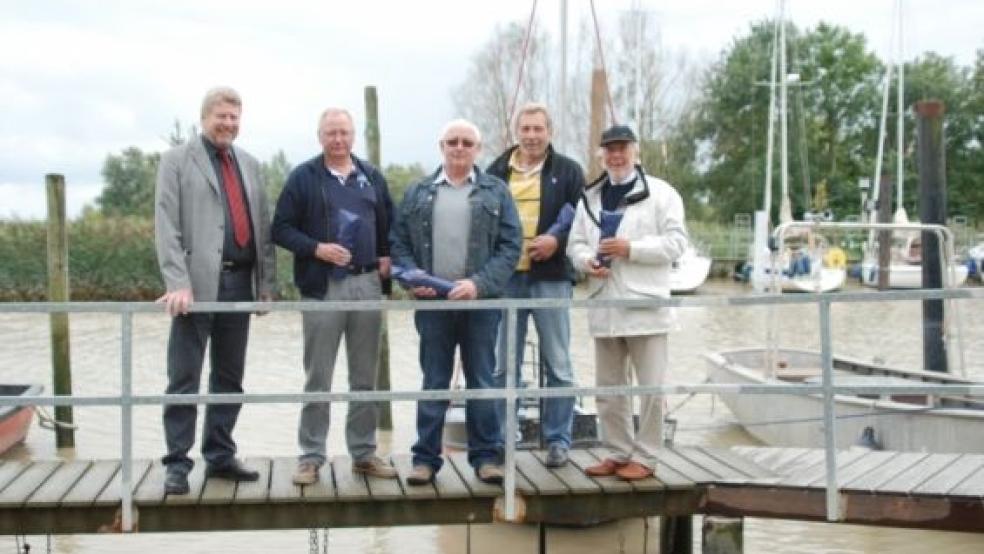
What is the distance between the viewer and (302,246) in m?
6.06

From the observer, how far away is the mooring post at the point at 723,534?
644 cm

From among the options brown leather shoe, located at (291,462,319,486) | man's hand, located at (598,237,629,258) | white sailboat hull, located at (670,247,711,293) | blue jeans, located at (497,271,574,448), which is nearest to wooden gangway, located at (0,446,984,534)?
brown leather shoe, located at (291,462,319,486)

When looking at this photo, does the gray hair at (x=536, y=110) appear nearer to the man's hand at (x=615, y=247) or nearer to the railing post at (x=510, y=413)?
the man's hand at (x=615, y=247)

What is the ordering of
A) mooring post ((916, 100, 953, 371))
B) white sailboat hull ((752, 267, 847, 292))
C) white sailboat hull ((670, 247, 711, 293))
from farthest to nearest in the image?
white sailboat hull ((670, 247, 711, 293)) < white sailboat hull ((752, 267, 847, 292)) < mooring post ((916, 100, 953, 371))

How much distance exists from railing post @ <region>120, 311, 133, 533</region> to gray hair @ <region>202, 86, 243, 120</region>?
3.53 ft

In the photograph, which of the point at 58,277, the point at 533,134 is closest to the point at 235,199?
the point at 533,134

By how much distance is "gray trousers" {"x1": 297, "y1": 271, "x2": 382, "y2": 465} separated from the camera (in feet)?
20.4

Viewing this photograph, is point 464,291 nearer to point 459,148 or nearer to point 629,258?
point 459,148

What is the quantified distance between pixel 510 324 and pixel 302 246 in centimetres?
110

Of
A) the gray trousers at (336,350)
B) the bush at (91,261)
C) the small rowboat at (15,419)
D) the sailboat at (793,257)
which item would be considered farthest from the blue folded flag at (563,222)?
the bush at (91,261)

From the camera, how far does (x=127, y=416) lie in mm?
5961

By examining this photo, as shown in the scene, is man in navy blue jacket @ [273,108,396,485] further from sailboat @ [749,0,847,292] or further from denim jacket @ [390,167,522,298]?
sailboat @ [749,0,847,292]

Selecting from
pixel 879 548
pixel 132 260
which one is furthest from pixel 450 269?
pixel 132 260

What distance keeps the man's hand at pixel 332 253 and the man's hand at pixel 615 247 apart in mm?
1288
